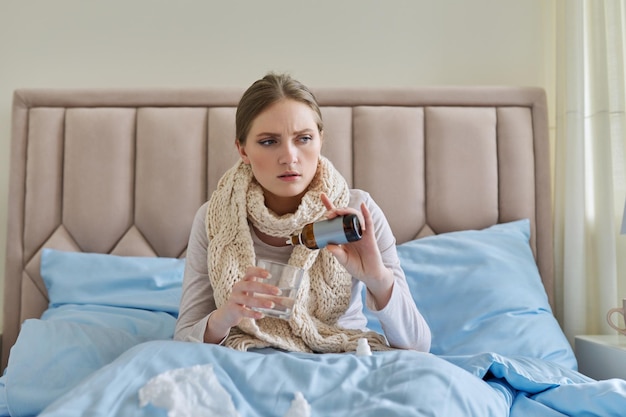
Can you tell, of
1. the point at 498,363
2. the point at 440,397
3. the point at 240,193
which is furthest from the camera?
the point at 240,193

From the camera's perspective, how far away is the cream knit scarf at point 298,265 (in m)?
1.48

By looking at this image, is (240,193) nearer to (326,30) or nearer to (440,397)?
(440,397)

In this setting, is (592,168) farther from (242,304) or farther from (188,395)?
(188,395)

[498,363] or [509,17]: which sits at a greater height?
[509,17]

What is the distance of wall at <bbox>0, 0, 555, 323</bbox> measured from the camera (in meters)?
2.38

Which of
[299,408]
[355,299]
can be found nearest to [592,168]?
[355,299]

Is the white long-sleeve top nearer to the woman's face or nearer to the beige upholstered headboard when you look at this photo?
the woman's face

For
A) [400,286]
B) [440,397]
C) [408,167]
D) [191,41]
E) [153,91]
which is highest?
[191,41]

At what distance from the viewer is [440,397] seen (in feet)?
3.50

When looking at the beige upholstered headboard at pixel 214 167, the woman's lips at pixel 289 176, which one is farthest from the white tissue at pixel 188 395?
the beige upholstered headboard at pixel 214 167

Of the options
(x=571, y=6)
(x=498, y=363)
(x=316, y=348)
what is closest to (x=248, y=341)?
(x=316, y=348)

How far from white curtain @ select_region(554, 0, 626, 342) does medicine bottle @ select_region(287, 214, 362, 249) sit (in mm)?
1075

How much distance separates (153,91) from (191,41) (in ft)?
0.90

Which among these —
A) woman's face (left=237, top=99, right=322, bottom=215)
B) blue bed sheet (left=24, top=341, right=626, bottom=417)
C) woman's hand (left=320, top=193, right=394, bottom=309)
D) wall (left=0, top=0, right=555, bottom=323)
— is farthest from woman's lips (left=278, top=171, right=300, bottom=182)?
wall (left=0, top=0, right=555, bottom=323)
